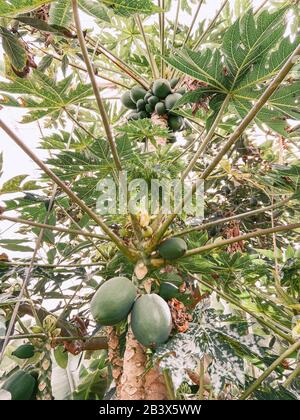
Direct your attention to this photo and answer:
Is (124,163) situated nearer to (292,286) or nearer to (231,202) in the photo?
(292,286)

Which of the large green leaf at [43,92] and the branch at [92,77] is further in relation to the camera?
the large green leaf at [43,92]

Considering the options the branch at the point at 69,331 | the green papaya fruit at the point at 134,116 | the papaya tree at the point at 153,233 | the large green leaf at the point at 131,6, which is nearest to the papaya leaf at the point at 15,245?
the papaya tree at the point at 153,233

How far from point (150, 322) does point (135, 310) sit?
84 mm

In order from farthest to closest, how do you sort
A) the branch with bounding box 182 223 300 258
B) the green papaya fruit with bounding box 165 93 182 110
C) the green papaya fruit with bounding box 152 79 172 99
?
the green papaya fruit with bounding box 152 79 172 99 < the green papaya fruit with bounding box 165 93 182 110 < the branch with bounding box 182 223 300 258

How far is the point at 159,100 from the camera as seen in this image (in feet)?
7.20

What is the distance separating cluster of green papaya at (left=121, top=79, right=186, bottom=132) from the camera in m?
2.10

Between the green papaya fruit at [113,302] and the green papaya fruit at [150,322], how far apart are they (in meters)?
0.04

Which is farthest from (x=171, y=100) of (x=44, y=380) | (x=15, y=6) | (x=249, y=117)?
(x=44, y=380)

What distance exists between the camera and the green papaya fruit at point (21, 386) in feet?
4.42

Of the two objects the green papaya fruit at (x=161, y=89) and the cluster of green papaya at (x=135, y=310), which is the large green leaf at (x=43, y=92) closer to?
the green papaya fruit at (x=161, y=89)

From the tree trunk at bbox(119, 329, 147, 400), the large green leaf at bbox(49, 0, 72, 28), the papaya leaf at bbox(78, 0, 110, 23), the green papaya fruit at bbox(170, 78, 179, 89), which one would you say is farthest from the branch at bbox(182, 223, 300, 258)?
the green papaya fruit at bbox(170, 78, 179, 89)

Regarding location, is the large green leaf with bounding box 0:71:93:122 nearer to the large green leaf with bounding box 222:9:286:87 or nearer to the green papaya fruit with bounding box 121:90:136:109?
the large green leaf with bounding box 222:9:286:87

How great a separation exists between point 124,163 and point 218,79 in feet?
1.51

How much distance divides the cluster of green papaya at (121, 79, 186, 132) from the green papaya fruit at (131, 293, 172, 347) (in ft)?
3.70
